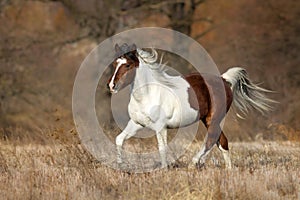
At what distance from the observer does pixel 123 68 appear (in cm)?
887

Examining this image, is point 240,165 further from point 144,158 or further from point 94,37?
point 94,37

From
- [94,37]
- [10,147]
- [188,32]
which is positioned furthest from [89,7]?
[10,147]

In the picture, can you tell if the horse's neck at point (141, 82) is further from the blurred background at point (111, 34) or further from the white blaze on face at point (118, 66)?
the blurred background at point (111, 34)

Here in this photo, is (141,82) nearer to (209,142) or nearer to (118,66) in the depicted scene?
(118,66)

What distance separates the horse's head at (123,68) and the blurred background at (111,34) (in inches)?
478

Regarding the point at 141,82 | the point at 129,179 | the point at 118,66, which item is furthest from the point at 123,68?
the point at 129,179

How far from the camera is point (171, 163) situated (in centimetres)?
925

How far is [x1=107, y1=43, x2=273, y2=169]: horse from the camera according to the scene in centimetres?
900

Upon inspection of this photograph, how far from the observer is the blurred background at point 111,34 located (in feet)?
72.0

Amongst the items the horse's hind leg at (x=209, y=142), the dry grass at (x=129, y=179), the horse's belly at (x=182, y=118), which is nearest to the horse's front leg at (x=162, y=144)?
the horse's belly at (x=182, y=118)

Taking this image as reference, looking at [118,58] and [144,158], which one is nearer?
[118,58]

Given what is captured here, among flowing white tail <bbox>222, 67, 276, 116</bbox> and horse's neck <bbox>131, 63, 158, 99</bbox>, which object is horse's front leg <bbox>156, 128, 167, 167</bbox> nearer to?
horse's neck <bbox>131, 63, 158, 99</bbox>

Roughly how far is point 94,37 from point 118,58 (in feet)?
43.1

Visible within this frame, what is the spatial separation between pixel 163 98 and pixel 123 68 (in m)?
0.79
